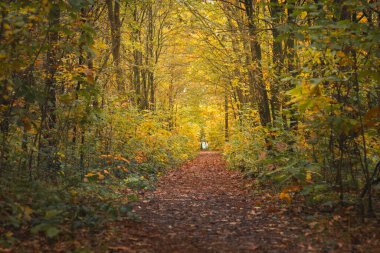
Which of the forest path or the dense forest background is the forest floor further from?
the dense forest background

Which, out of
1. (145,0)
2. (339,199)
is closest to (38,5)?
(339,199)

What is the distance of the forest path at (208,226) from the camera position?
4191 millimetres

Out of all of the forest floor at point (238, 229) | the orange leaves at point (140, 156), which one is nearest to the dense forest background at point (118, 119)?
the orange leaves at point (140, 156)

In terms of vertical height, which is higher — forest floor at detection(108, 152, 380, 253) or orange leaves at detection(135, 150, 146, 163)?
orange leaves at detection(135, 150, 146, 163)

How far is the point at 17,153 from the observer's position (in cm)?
616

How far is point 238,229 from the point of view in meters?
5.07

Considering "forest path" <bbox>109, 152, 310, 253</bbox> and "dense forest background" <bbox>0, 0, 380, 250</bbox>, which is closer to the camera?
"forest path" <bbox>109, 152, 310, 253</bbox>

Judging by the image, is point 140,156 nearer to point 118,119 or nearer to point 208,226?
point 118,119

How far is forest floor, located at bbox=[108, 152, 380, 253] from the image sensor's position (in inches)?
162

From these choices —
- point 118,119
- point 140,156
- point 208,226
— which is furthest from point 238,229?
point 140,156

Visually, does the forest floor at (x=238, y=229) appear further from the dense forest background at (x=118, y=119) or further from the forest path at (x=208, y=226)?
the dense forest background at (x=118, y=119)

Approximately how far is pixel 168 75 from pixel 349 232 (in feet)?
72.2

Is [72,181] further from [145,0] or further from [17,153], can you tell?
[145,0]

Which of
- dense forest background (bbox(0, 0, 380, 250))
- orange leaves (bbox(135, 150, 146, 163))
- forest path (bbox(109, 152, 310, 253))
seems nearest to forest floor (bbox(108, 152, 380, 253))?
forest path (bbox(109, 152, 310, 253))
